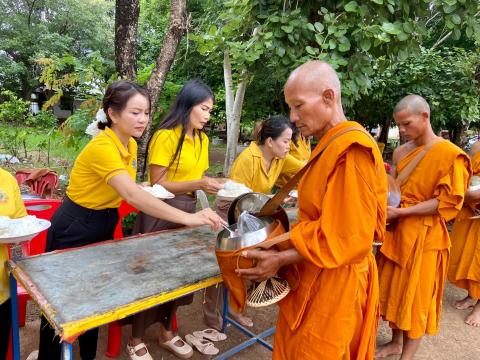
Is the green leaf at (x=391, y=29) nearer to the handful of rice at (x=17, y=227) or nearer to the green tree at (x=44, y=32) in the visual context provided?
the handful of rice at (x=17, y=227)

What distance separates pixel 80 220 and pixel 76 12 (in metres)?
20.9

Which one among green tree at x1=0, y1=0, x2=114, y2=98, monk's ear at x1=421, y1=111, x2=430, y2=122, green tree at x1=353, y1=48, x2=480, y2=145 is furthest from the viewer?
green tree at x1=0, y1=0, x2=114, y2=98

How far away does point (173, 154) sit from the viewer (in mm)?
2617

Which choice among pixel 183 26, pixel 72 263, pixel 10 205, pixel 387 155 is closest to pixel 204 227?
pixel 72 263

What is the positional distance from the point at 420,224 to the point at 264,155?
130cm

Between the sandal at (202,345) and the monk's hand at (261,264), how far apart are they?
5.50ft

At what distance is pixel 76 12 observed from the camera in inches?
771

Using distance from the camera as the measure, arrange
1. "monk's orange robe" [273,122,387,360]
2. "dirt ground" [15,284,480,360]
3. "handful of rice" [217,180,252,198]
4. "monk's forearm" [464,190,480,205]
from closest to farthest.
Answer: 1. "monk's orange robe" [273,122,387,360]
2. "handful of rice" [217,180,252,198]
3. "dirt ground" [15,284,480,360]
4. "monk's forearm" [464,190,480,205]

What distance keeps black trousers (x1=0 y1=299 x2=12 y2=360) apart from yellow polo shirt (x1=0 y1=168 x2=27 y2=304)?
0.10 m

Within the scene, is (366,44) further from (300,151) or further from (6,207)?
(6,207)

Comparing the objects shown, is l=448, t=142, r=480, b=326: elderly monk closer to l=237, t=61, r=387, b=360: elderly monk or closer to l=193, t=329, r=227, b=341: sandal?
l=193, t=329, r=227, b=341: sandal

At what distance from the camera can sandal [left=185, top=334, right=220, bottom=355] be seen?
114 inches

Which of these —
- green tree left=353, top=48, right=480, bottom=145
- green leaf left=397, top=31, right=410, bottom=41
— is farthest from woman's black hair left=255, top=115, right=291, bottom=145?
green tree left=353, top=48, right=480, bottom=145

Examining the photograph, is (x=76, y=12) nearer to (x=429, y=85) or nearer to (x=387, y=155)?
(x=387, y=155)
